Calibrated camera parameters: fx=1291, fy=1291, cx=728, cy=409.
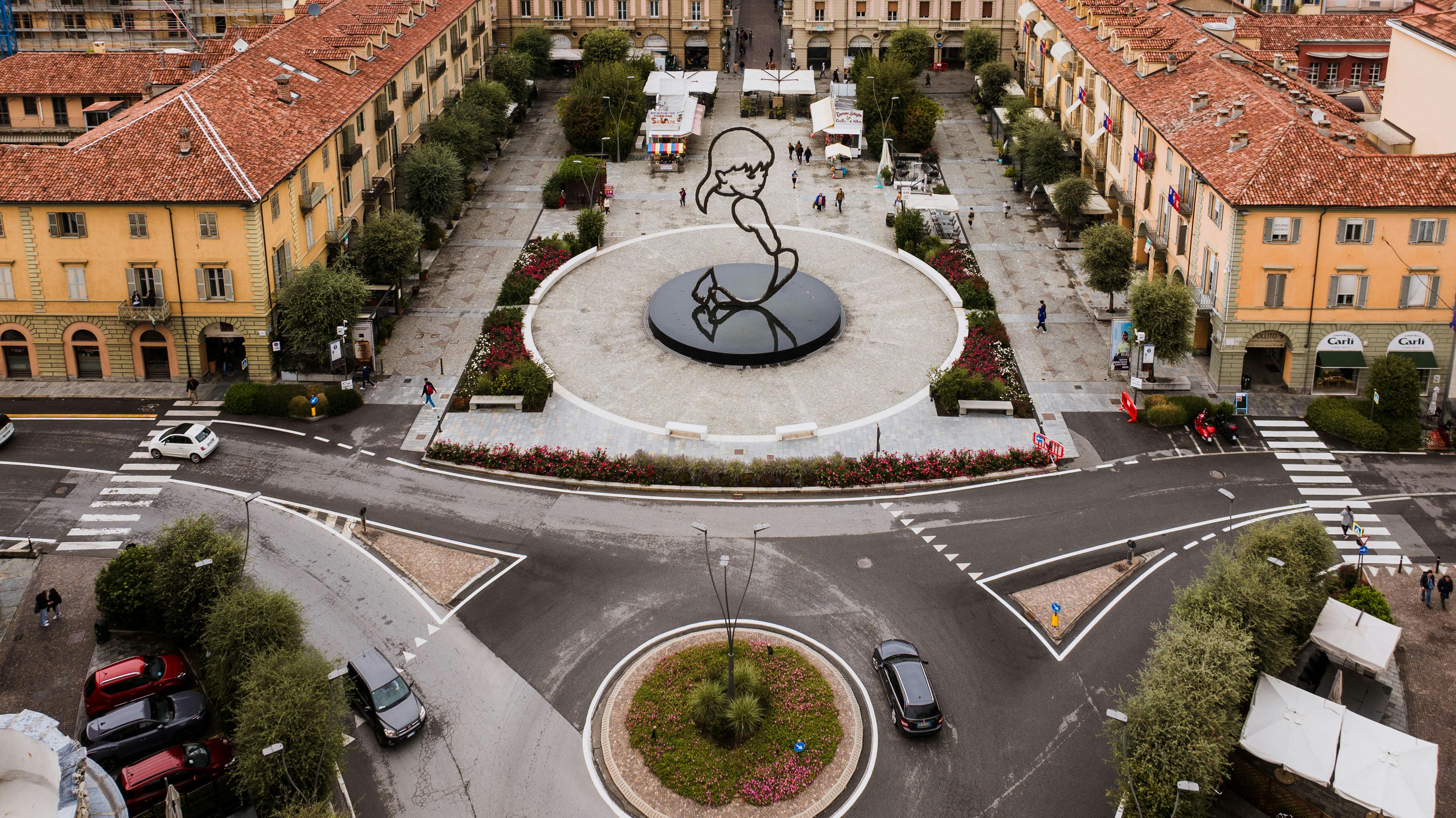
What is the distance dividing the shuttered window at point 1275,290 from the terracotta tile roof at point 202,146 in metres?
51.9

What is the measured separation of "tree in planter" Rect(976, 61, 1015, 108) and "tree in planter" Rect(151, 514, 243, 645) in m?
90.4

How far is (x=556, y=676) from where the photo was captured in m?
47.6

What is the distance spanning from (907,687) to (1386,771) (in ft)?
49.7

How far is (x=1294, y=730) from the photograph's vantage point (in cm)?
4200

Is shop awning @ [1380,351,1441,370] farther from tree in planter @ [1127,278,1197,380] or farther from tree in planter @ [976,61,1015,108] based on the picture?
tree in planter @ [976,61,1015,108]

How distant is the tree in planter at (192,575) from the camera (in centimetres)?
4791

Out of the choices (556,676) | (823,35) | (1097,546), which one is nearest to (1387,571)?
(1097,546)

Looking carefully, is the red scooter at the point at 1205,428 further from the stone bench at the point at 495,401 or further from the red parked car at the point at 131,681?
the red parked car at the point at 131,681

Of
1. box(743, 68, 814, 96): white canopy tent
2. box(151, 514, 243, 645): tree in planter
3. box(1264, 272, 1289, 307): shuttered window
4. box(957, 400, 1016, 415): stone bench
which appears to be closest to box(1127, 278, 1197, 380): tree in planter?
box(1264, 272, 1289, 307): shuttered window

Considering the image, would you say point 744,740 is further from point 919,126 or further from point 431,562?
point 919,126

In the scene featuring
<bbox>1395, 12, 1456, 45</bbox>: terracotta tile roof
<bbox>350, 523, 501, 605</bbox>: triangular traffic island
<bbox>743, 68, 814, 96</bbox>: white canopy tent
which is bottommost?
<bbox>350, 523, 501, 605</bbox>: triangular traffic island

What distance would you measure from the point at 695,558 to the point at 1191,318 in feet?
103

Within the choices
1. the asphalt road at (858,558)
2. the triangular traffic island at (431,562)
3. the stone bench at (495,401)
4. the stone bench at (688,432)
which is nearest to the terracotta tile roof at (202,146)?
the asphalt road at (858,558)

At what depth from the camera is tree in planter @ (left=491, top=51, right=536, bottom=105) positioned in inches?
4749
